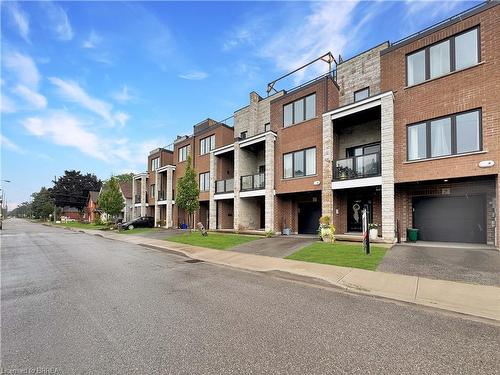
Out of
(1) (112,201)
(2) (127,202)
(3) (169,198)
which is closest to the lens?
(3) (169,198)

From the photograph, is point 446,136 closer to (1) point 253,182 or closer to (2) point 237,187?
(1) point 253,182

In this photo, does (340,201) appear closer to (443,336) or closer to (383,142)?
(383,142)

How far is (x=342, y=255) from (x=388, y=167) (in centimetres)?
593

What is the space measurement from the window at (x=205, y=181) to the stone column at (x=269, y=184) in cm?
933

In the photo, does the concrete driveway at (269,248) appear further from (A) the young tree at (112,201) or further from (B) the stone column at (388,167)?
(A) the young tree at (112,201)

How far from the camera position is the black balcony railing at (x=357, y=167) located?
48.3ft

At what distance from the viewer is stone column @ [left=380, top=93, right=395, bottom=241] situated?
536 inches

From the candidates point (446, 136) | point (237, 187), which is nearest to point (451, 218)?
point (446, 136)

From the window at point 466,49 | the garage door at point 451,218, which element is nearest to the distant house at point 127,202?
the garage door at point 451,218

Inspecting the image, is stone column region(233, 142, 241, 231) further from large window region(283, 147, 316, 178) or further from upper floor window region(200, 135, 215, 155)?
upper floor window region(200, 135, 215, 155)

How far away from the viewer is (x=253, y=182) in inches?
850

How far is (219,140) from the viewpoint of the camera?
1066 inches

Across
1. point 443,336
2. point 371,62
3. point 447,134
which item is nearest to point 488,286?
point 443,336

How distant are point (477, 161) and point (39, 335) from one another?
Answer: 50.7ft
